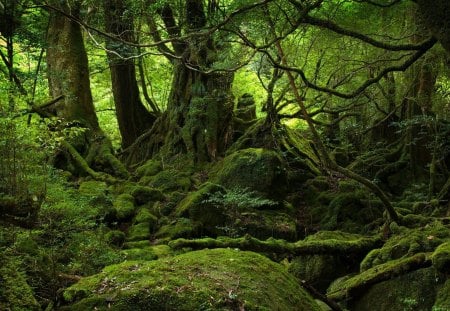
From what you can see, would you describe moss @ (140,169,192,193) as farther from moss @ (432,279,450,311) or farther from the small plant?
moss @ (432,279,450,311)

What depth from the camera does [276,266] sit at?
4398 mm

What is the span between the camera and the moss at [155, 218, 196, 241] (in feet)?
29.6

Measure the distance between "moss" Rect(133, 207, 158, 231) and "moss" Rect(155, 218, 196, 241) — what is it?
269 mm

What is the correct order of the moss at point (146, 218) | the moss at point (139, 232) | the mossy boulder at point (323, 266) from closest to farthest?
the mossy boulder at point (323, 266) < the moss at point (139, 232) < the moss at point (146, 218)

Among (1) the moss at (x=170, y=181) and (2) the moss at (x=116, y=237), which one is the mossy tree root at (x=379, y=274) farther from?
(1) the moss at (x=170, y=181)

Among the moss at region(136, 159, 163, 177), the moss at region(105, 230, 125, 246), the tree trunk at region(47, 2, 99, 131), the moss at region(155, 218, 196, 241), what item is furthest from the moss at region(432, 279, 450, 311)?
the tree trunk at region(47, 2, 99, 131)

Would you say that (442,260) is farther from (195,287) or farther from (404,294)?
(195,287)

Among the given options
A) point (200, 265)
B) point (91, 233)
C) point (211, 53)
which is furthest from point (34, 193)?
point (211, 53)

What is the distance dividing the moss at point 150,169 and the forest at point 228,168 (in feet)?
0.17

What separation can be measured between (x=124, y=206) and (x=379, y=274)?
20.0 ft

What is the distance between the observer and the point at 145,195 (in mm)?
10758

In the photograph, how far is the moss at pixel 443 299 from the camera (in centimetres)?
425

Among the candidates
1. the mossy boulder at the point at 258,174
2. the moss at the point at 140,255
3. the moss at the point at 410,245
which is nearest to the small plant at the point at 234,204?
the mossy boulder at the point at 258,174

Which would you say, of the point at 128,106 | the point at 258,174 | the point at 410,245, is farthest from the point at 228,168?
the point at 410,245
